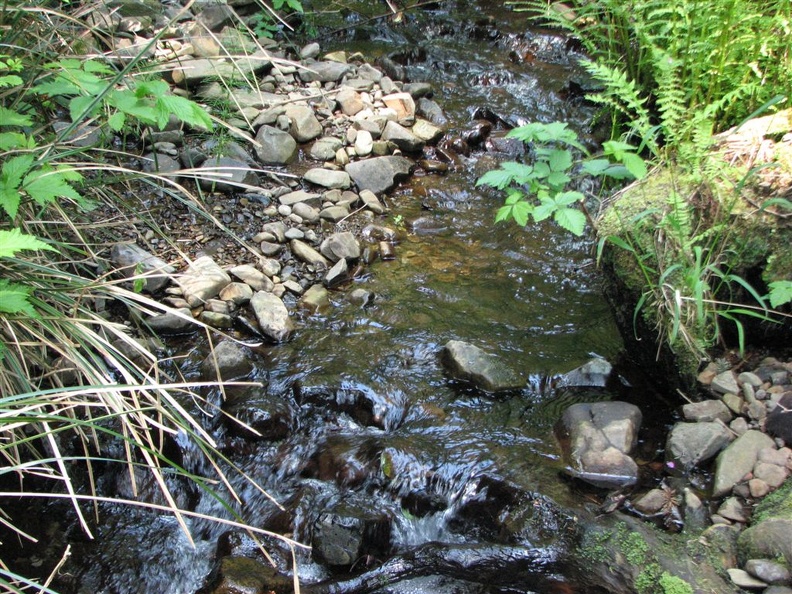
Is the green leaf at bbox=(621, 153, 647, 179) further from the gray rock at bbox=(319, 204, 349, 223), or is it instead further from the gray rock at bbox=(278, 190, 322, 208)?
the gray rock at bbox=(278, 190, 322, 208)

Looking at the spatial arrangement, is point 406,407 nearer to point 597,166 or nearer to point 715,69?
point 597,166

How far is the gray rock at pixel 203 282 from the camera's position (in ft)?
11.2

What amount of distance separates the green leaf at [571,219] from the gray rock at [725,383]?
3.30ft

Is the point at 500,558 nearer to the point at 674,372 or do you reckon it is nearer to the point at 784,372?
the point at 674,372

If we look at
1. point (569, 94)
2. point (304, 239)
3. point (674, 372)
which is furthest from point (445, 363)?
point (569, 94)

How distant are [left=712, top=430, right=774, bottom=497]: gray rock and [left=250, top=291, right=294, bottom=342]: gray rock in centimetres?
213

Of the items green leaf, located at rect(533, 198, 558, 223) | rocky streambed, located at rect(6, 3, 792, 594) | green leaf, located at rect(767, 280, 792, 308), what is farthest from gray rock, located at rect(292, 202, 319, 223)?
green leaf, located at rect(767, 280, 792, 308)

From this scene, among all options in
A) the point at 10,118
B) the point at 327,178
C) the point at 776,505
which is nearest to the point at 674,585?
the point at 776,505

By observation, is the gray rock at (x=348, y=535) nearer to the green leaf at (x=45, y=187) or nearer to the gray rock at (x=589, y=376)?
the gray rock at (x=589, y=376)

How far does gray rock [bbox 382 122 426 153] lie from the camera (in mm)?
4938

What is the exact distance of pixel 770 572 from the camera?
1.99 m

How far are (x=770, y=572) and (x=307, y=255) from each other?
281 centimetres

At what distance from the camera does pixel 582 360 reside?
3.17 meters

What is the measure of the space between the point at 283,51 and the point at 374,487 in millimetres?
4508
